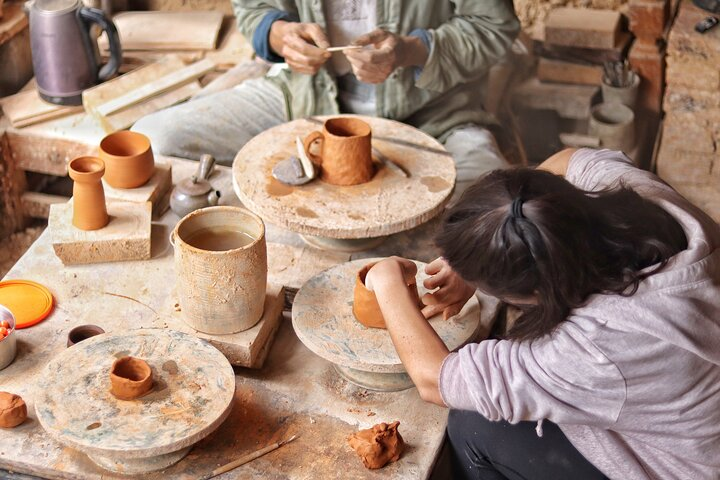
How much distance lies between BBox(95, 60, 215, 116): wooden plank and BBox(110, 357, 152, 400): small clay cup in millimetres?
1914

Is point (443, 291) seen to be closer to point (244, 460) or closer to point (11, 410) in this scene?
point (244, 460)

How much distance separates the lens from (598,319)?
1903mm

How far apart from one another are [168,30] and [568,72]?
6.87ft

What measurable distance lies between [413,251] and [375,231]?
36 cm

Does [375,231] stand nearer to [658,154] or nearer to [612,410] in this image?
[612,410]

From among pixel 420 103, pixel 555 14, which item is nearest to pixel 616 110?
pixel 555 14

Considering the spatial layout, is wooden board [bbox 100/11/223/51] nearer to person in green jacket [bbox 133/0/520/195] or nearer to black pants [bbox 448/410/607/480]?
person in green jacket [bbox 133/0/520/195]

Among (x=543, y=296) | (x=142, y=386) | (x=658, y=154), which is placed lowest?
(x=658, y=154)

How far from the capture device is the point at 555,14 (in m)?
4.58

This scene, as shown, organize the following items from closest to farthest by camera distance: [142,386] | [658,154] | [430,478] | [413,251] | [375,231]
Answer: [142,386] → [430,478] → [375,231] → [413,251] → [658,154]

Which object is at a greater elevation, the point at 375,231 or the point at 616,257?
the point at 616,257

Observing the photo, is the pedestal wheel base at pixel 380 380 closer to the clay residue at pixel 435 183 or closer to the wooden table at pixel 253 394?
the wooden table at pixel 253 394

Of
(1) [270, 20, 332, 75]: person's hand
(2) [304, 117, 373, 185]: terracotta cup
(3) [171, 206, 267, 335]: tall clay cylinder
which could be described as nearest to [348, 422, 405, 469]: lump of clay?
(3) [171, 206, 267, 335]: tall clay cylinder

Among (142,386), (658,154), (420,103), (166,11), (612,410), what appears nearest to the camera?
(612,410)
